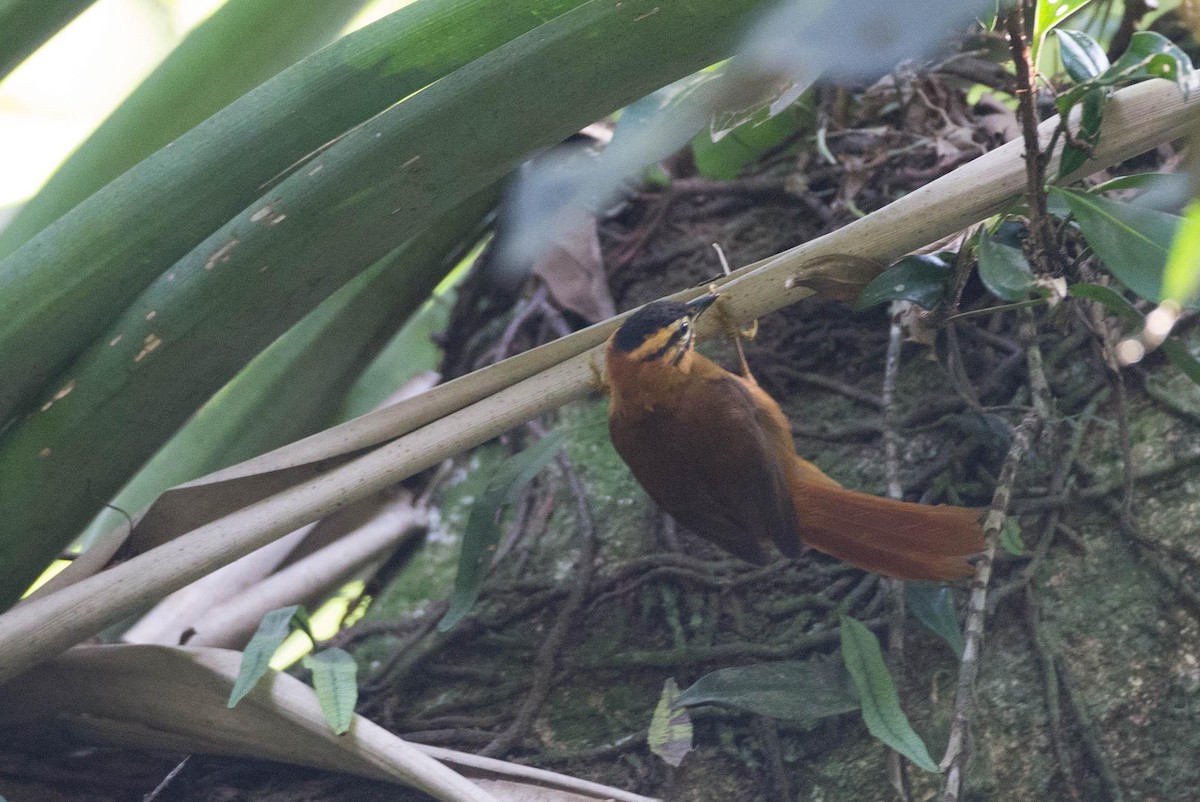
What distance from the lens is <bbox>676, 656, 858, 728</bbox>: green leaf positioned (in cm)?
125

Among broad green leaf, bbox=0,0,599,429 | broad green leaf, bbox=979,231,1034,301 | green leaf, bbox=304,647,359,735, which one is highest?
broad green leaf, bbox=0,0,599,429

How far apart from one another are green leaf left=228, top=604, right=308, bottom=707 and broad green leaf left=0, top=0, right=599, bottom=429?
490mm

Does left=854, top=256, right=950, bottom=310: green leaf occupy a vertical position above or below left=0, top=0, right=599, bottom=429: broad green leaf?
below

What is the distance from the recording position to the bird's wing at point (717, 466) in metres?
1.48

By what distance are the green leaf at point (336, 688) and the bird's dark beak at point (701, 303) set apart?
29.2 inches

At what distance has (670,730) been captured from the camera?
1.35m

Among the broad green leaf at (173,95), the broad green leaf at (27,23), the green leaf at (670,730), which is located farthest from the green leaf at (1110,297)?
the broad green leaf at (27,23)

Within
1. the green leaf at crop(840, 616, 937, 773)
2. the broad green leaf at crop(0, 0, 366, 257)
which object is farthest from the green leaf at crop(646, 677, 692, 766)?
the broad green leaf at crop(0, 0, 366, 257)

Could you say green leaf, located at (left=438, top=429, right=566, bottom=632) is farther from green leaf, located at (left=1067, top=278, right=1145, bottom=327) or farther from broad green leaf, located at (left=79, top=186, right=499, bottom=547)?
green leaf, located at (left=1067, top=278, right=1145, bottom=327)

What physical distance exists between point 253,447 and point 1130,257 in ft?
5.27

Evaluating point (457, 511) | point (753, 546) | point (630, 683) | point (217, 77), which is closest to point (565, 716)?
point (630, 683)

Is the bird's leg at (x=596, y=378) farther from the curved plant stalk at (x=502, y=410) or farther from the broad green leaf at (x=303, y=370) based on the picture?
the broad green leaf at (x=303, y=370)

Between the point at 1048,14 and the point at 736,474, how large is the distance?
80cm

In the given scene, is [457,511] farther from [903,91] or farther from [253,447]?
[903,91]
